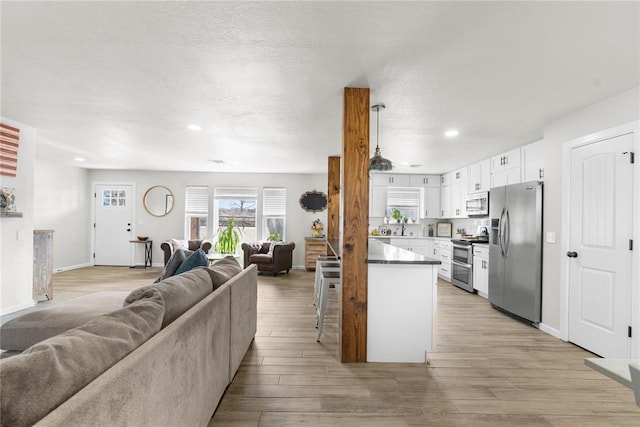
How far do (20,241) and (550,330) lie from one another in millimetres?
6499

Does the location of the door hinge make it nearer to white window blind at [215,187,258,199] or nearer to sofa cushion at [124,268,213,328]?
sofa cushion at [124,268,213,328]

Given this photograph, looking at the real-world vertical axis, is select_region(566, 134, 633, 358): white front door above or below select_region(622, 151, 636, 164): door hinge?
below

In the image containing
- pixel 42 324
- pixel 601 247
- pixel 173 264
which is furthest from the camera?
pixel 601 247

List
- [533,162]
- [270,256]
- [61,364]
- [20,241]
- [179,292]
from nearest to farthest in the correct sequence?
1. [61,364]
2. [179,292]
3. [20,241]
4. [533,162]
5. [270,256]

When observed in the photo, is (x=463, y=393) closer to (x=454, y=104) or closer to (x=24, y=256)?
(x=454, y=104)

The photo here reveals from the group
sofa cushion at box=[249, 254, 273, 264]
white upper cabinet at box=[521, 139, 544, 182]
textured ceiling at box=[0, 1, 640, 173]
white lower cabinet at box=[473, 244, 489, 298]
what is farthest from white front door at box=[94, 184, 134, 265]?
white upper cabinet at box=[521, 139, 544, 182]

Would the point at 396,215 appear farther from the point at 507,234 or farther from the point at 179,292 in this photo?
the point at 179,292

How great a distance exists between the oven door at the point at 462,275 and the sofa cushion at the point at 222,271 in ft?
13.9

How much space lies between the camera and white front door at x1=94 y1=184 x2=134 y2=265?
25.3ft

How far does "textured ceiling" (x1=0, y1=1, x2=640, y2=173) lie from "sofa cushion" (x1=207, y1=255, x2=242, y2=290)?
1.58 metres

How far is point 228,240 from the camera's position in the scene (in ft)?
24.5

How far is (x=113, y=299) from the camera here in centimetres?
277

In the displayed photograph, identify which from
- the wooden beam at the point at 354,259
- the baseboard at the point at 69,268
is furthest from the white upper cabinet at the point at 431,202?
the baseboard at the point at 69,268

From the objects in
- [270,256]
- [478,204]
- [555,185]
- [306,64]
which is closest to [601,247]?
[555,185]
